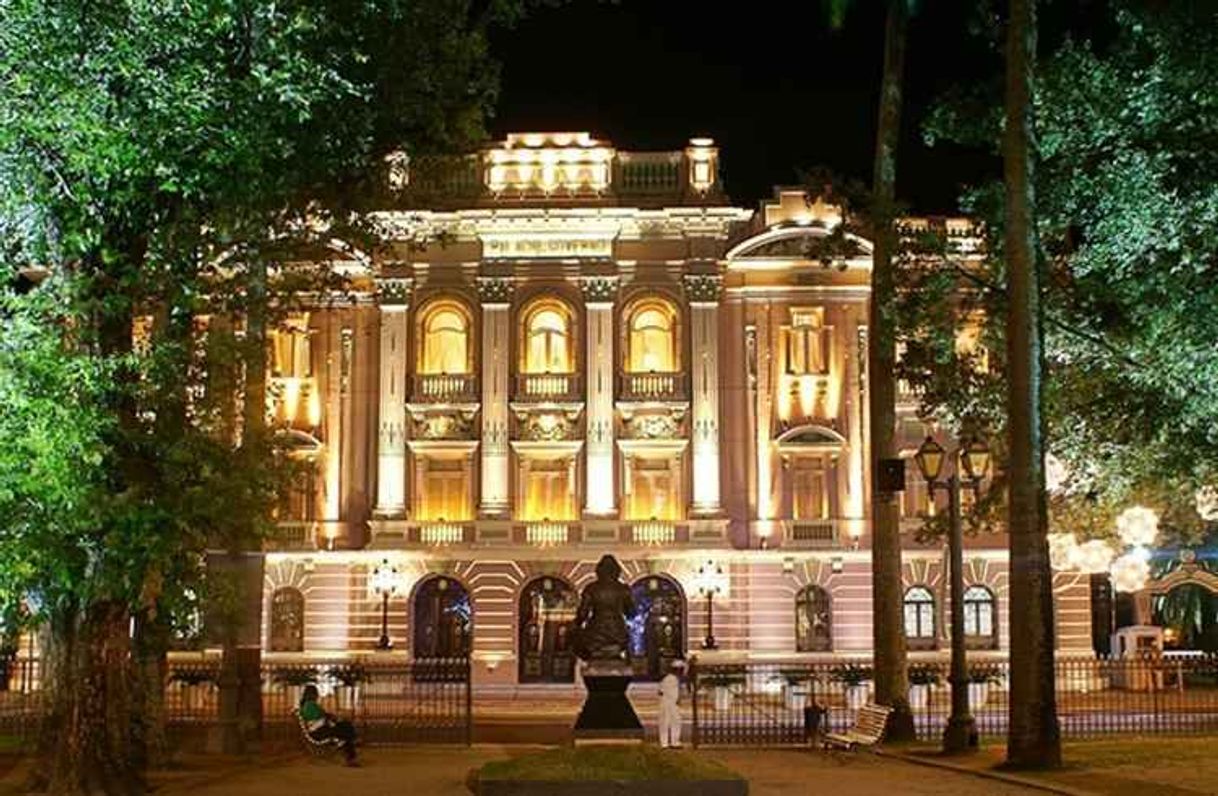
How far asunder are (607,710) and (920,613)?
97.1 feet

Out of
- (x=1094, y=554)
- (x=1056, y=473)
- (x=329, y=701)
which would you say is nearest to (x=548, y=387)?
(x=329, y=701)

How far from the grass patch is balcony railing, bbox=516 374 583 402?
31368 millimetres

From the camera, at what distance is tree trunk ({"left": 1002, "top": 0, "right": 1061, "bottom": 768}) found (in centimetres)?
2094

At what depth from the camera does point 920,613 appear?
4759 centimetres

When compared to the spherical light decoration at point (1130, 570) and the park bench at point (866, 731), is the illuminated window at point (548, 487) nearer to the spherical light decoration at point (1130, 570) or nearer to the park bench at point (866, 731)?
the spherical light decoration at point (1130, 570)

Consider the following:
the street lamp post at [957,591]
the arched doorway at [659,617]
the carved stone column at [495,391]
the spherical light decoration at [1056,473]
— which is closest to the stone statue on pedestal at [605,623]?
the street lamp post at [957,591]

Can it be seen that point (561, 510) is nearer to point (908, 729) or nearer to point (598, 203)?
point (598, 203)

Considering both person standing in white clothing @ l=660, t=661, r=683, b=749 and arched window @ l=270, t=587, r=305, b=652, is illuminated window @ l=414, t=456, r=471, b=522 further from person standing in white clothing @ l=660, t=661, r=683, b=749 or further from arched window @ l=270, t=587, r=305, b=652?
person standing in white clothing @ l=660, t=661, r=683, b=749

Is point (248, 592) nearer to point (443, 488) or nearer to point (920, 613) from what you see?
point (443, 488)

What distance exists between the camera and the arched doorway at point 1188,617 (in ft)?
177

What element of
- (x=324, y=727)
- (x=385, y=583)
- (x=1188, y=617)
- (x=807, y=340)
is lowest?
(x=324, y=727)

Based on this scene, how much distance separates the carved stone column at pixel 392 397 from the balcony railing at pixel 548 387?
3.66m

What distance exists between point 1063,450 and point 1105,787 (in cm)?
993

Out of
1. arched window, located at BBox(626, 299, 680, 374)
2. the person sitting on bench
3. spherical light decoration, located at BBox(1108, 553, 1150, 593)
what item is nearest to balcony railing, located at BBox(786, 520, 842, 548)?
arched window, located at BBox(626, 299, 680, 374)
